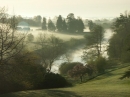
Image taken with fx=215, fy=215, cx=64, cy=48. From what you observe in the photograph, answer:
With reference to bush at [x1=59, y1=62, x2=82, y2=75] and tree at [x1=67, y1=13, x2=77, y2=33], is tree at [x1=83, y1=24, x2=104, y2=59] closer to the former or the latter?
bush at [x1=59, y1=62, x2=82, y2=75]

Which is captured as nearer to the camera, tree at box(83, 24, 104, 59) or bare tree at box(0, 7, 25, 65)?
bare tree at box(0, 7, 25, 65)

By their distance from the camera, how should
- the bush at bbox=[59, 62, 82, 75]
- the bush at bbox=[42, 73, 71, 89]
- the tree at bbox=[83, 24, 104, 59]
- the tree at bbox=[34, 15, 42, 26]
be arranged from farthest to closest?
1. the tree at bbox=[34, 15, 42, 26]
2. the tree at bbox=[83, 24, 104, 59]
3. the bush at bbox=[59, 62, 82, 75]
4. the bush at bbox=[42, 73, 71, 89]

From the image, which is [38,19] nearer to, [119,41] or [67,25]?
[67,25]

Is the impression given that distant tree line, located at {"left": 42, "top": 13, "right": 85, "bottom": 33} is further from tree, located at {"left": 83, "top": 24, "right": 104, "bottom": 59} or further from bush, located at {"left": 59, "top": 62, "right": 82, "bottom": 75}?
bush, located at {"left": 59, "top": 62, "right": 82, "bottom": 75}

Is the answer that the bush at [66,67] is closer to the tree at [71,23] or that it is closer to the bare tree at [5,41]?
Answer: the bare tree at [5,41]

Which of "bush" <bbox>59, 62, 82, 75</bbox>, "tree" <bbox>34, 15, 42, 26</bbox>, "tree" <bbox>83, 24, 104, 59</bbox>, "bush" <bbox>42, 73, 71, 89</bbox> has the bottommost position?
"bush" <bbox>59, 62, 82, 75</bbox>

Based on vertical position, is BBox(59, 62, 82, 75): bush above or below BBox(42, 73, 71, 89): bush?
below

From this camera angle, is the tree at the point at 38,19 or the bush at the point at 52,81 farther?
the tree at the point at 38,19

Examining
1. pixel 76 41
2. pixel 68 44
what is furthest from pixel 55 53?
pixel 76 41

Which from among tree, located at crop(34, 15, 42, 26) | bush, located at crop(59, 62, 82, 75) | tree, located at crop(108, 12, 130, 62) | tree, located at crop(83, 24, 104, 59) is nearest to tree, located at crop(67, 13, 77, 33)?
tree, located at crop(34, 15, 42, 26)

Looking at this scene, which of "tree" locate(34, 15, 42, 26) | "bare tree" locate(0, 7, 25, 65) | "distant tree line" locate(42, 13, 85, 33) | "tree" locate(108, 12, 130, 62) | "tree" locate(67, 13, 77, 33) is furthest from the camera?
"tree" locate(34, 15, 42, 26)

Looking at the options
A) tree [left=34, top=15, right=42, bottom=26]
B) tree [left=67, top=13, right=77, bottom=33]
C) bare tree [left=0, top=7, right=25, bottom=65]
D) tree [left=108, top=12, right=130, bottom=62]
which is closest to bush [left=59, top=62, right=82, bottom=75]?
tree [left=108, top=12, right=130, bottom=62]

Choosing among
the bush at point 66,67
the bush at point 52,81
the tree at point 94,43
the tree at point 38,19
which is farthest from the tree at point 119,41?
the tree at point 38,19

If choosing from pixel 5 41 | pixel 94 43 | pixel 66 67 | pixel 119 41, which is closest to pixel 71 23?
pixel 94 43
